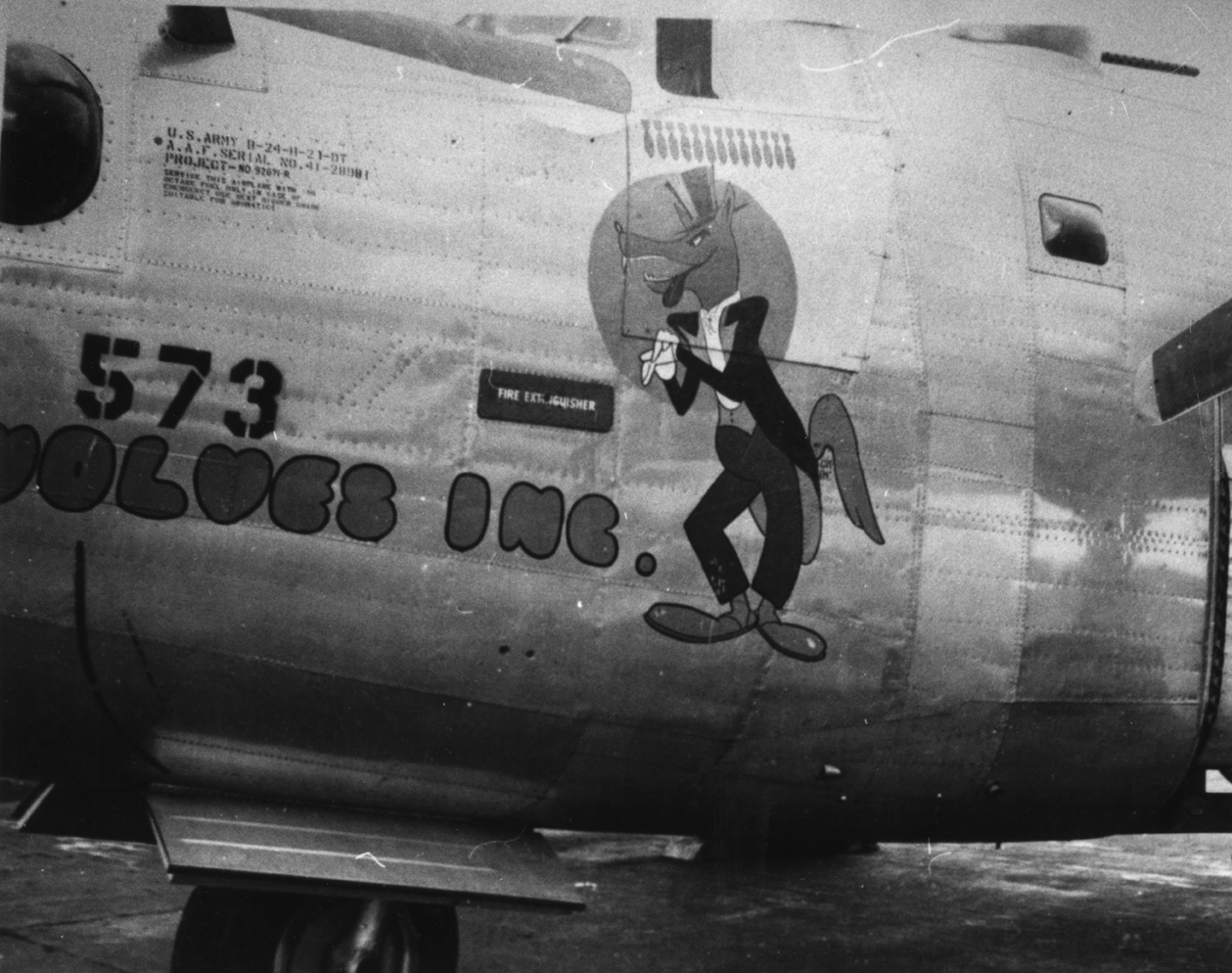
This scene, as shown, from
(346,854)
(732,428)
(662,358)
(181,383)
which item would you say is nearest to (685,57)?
(662,358)

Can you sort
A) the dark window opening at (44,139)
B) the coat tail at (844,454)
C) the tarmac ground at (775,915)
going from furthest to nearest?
1. the tarmac ground at (775,915)
2. the coat tail at (844,454)
3. the dark window opening at (44,139)

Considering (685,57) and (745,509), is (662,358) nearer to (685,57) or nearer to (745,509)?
(745,509)

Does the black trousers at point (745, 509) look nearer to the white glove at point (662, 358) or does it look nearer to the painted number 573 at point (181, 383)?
the white glove at point (662, 358)

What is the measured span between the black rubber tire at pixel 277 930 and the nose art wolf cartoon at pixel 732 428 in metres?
1.41

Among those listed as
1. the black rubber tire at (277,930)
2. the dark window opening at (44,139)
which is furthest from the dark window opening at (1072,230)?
the dark window opening at (44,139)

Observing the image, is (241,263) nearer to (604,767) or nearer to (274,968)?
(604,767)

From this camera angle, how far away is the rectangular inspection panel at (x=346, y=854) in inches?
167

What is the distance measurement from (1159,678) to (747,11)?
10.6 feet

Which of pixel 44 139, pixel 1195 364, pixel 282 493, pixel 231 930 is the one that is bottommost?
pixel 231 930

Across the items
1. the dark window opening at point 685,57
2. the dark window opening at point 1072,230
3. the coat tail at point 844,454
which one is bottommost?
the coat tail at point 844,454

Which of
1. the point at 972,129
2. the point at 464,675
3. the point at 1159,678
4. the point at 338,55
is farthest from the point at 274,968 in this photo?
the point at 972,129

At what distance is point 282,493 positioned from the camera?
4.50 meters

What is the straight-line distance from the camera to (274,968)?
4.94 m

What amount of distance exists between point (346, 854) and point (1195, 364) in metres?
3.86
